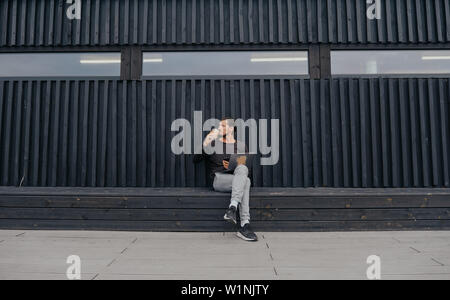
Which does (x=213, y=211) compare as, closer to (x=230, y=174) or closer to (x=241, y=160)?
(x=230, y=174)

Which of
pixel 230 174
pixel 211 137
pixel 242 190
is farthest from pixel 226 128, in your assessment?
pixel 242 190

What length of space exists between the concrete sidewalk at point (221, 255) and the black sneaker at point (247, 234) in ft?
0.28

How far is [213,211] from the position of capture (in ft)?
11.9

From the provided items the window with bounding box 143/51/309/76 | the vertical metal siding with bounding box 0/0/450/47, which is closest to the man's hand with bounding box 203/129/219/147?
the window with bounding box 143/51/309/76

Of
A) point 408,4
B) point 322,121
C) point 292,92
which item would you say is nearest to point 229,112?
point 292,92

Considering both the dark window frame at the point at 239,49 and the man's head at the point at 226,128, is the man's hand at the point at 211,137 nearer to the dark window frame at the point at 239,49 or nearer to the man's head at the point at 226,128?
the man's head at the point at 226,128

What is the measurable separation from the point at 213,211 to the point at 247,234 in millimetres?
574

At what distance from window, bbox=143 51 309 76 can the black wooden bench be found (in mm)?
2155

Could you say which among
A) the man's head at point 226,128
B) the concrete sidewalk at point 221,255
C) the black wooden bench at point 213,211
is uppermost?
the man's head at point 226,128

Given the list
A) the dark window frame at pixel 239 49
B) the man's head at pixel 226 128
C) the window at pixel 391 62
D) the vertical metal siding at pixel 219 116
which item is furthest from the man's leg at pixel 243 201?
the window at pixel 391 62

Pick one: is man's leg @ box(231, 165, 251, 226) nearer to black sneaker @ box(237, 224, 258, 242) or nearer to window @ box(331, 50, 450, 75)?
black sneaker @ box(237, 224, 258, 242)

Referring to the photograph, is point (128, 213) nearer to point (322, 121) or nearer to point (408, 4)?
point (322, 121)

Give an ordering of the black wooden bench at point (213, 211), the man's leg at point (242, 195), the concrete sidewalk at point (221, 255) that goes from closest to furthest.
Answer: the concrete sidewalk at point (221, 255) → the man's leg at point (242, 195) → the black wooden bench at point (213, 211)

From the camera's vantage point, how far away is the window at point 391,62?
15.1 feet
